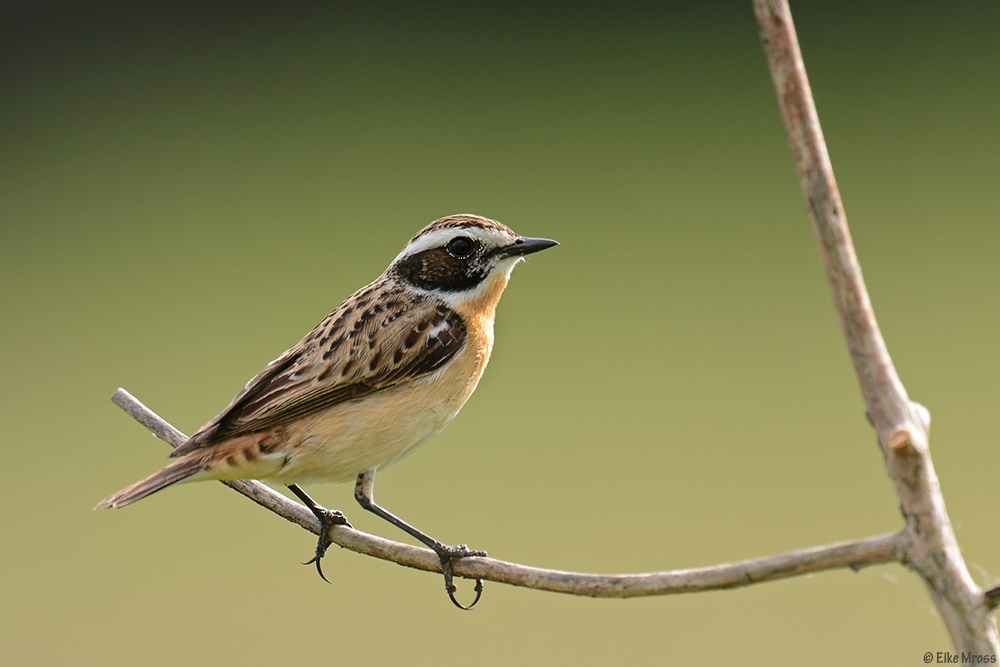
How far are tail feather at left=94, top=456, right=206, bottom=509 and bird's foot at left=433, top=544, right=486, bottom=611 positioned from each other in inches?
22.7

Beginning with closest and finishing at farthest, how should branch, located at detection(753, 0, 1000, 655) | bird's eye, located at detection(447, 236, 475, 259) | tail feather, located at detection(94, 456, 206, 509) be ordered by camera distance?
branch, located at detection(753, 0, 1000, 655)
tail feather, located at detection(94, 456, 206, 509)
bird's eye, located at detection(447, 236, 475, 259)

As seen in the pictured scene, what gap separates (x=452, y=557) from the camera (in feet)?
6.90

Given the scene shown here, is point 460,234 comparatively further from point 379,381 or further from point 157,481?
point 157,481

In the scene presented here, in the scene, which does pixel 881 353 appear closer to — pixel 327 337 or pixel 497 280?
pixel 497 280

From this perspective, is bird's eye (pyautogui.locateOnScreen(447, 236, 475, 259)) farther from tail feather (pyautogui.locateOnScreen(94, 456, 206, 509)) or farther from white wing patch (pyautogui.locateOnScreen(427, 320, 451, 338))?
tail feather (pyautogui.locateOnScreen(94, 456, 206, 509))

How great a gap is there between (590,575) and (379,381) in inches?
39.3

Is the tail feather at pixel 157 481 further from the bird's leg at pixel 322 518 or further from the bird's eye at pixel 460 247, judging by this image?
the bird's eye at pixel 460 247

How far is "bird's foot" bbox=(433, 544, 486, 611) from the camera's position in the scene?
2.02 metres

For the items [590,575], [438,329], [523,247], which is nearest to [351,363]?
[438,329]

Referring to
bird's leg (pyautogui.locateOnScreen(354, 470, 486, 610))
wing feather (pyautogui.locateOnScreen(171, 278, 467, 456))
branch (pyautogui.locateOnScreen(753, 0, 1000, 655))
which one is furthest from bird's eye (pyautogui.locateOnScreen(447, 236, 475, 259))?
branch (pyautogui.locateOnScreen(753, 0, 1000, 655))

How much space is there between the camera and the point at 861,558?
3.53ft

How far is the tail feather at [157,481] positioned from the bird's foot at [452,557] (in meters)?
0.58

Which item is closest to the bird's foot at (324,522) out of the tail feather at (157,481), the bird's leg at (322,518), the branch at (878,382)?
the bird's leg at (322,518)

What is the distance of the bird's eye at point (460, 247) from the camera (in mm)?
2248
